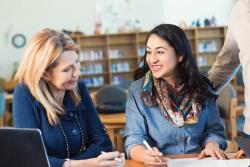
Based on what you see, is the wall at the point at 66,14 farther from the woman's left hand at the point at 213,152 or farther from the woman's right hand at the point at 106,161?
the woman's right hand at the point at 106,161

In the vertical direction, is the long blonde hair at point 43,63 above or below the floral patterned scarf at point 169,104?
above

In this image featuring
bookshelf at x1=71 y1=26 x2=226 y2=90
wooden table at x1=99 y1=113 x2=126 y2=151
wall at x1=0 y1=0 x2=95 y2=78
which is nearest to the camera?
wooden table at x1=99 y1=113 x2=126 y2=151

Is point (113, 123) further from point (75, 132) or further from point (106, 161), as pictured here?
point (106, 161)

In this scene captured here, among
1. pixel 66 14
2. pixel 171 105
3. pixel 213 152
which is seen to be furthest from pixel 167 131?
pixel 66 14

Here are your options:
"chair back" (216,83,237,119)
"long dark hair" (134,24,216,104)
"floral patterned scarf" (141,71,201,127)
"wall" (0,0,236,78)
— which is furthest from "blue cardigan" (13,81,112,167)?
"wall" (0,0,236,78)

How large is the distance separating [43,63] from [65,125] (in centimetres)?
32

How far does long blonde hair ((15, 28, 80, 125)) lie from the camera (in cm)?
162

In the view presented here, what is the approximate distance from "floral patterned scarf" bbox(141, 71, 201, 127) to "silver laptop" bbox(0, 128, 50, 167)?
0.77 m

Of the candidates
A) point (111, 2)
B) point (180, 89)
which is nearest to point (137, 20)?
point (111, 2)

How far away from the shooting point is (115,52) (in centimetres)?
840

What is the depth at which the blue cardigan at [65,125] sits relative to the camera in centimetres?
166

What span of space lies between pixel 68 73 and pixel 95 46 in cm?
679

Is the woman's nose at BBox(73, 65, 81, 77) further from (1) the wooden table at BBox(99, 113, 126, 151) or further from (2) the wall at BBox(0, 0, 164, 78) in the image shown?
(2) the wall at BBox(0, 0, 164, 78)

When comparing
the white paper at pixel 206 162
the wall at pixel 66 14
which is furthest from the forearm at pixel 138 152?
the wall at pixel 66 14
